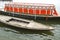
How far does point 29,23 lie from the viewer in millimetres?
27594

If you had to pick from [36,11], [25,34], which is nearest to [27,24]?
[25,34]

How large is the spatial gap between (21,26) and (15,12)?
40.1 feet

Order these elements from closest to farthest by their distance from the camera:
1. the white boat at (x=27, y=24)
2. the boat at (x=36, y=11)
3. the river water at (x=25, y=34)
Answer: the river water at (x=25, y=34) < the white boat at (x=27, y=24) < the boat at (x=36, y=11)

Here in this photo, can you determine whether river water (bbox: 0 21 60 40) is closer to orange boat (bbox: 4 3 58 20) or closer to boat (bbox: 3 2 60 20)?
boat (bbox: 3 2 60 20)

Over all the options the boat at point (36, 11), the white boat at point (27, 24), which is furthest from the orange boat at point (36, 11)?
the white boat at point (27, 24)

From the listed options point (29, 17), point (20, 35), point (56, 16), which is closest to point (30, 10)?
point (29, 17)

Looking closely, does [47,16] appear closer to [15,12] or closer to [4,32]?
[15,12]

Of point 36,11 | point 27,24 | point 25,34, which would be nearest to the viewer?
point 25,34

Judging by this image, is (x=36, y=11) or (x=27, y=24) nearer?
(x=27, y=24)

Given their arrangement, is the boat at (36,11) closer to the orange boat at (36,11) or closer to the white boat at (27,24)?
the orange boat at (36,11)

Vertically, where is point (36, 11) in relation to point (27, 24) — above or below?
above

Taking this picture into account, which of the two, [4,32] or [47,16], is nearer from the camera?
[4,32]

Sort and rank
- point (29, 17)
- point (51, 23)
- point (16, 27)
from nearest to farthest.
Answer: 1. point (16, 27)
2. point (51, 23)
3. point (29, 17)

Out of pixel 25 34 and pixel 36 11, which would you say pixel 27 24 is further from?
pixel 36 11
